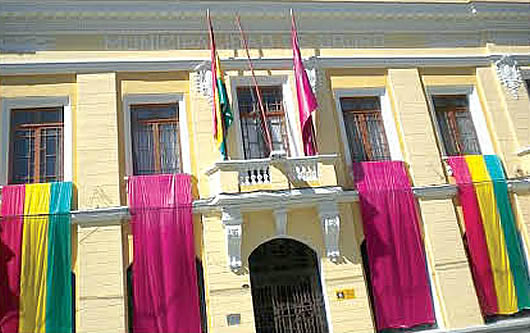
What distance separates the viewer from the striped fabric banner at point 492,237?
10742 millimetres

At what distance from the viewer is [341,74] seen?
39.1 ft

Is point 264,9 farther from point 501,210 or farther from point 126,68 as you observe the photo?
point 501,210

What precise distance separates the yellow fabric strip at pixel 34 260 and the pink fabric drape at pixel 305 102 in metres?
5.51

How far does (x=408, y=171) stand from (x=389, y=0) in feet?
14.9

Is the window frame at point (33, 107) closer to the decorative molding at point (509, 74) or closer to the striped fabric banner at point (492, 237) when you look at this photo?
the striped fabric banner at point (492, 237)

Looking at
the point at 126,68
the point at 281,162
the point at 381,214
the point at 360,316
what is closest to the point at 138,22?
the point at 126,68

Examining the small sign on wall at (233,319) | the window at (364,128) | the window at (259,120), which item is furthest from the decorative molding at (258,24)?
the small sign on wall at (233,319)

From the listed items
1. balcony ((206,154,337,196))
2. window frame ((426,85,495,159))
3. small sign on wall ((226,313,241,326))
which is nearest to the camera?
small sign on wall ((226,313,241,326))

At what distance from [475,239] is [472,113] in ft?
11.4

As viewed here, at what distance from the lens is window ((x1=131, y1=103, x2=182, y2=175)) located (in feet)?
35.0

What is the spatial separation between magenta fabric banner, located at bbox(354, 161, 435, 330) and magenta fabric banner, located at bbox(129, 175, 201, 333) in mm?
3874

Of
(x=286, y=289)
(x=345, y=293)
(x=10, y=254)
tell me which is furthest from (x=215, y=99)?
(x=10, y=254)

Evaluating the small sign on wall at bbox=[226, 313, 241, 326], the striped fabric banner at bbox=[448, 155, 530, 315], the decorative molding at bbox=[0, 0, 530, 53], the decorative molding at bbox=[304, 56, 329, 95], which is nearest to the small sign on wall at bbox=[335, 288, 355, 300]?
the small sign on wall at bbox=[226, 313, 241, 326]

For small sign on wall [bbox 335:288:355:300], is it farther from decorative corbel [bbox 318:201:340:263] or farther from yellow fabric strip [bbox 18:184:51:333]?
yellow fabric strip [bbox 18:184:51:333]
